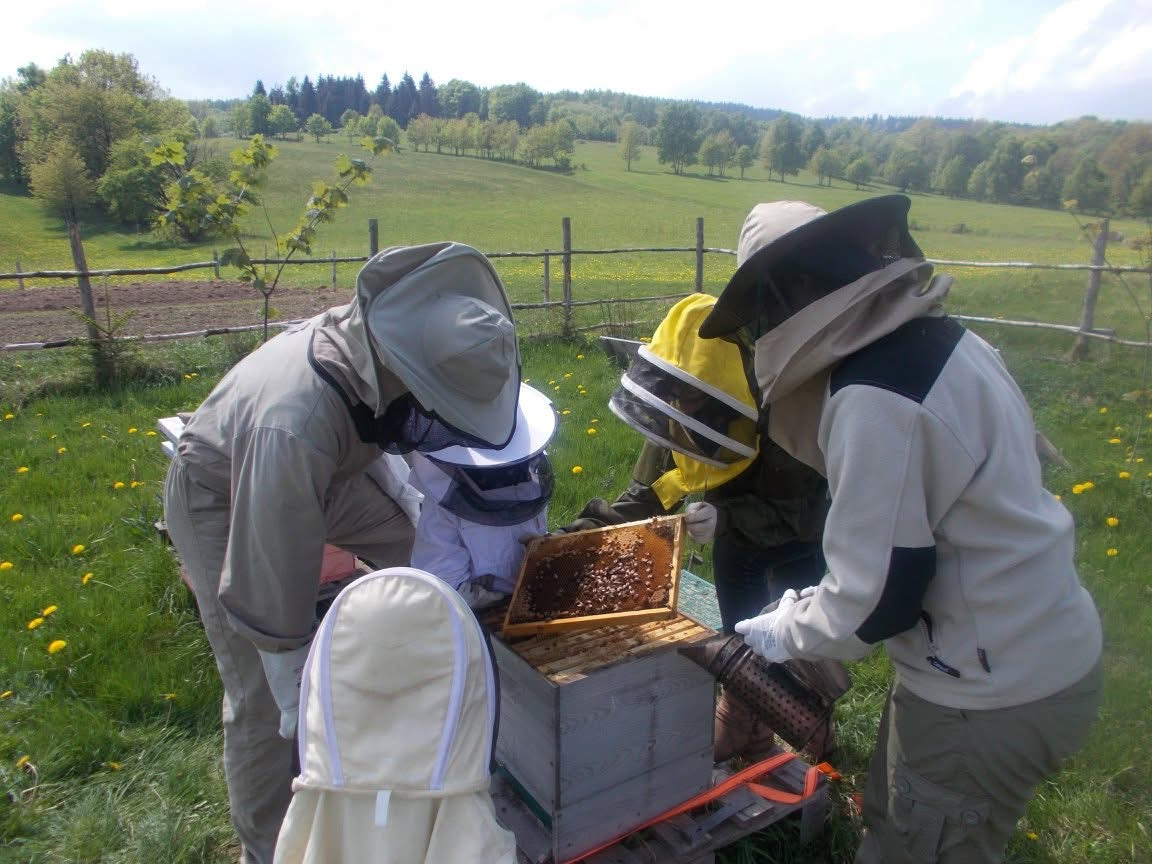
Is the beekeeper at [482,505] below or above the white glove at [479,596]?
above

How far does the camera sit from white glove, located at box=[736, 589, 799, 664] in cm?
219

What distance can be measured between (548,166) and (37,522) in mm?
79166

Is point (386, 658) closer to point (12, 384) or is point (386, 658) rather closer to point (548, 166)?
point (12, 384)

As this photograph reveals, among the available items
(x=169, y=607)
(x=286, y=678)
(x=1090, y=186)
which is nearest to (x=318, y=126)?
(x=1090, y=186)

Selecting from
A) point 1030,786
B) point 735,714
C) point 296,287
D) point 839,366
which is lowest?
point 296,287

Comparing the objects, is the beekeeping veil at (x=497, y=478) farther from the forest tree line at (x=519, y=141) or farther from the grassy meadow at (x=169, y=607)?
the forest tree line at (x=519, y=141)

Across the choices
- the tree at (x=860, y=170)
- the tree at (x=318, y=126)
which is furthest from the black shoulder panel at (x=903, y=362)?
the tree at (x=318, y=126)

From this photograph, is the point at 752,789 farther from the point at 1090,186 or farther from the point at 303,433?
the point at 1090,186

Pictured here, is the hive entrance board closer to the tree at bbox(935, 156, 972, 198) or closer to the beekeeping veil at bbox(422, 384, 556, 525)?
the beekeeping veil at bbox(422, 384, 556, 525)

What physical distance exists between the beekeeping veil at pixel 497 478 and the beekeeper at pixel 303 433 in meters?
0.11

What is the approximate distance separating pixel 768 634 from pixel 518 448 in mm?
919

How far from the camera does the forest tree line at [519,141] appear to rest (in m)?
9.48

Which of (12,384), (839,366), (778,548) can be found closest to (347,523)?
(778,548)

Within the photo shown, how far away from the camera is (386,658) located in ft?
5.13
